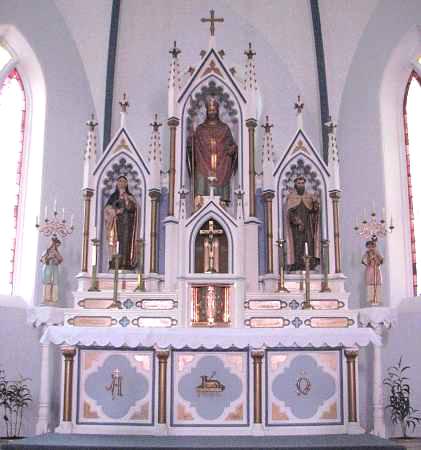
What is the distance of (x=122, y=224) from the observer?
1187 cm

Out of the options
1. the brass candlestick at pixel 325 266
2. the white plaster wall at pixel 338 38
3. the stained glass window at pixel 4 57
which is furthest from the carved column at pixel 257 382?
the stained glass window at pixel 4 57

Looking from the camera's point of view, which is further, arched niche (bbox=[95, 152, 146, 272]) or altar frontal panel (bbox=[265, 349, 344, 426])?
arched niche (bbox=[95, 152, 146, 272])

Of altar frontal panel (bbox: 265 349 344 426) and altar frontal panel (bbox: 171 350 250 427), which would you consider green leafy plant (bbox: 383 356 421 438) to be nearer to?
altar frontal panel (bbox: 265 349 344 426)

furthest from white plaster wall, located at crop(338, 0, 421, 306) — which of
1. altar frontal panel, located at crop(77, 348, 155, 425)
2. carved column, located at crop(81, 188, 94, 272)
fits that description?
carved column, located at crop(81, 188, 94, 272)

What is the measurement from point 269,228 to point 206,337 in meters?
2.42

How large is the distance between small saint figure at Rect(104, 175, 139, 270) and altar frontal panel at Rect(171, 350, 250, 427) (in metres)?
2.06

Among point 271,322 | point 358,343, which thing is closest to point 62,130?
point 271,322

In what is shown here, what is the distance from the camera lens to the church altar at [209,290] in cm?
1022

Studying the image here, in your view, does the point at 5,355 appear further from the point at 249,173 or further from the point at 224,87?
the point at 224,87

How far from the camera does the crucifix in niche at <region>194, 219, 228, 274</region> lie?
11.1 meters

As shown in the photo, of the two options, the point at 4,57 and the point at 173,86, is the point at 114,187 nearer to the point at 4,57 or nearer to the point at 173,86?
the point at 173,86

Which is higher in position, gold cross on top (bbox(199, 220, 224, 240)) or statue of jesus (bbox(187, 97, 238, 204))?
statue of jesus (bbox(187, 97, 238, 204))

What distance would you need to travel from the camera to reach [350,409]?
1021 centimetres

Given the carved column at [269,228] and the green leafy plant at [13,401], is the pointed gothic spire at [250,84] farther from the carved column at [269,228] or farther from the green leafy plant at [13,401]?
the green leafy plant at [13,401]
